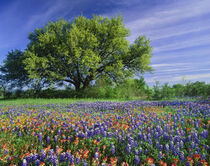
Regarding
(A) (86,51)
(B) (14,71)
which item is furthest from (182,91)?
(B) (14,71)

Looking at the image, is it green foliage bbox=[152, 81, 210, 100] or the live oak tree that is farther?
the live oak tree

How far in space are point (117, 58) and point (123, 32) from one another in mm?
4393

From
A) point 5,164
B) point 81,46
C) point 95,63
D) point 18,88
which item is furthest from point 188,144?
point 18,88

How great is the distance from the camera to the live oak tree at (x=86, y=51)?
21.6m

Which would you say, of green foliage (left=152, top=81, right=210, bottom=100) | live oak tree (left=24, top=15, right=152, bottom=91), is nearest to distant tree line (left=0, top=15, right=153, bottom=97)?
live oak tree (left=24, top=15, right=152, bottom=91)

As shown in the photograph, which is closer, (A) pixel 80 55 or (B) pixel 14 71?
(A) pixel 80 55

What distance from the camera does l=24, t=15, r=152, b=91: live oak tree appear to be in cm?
2156

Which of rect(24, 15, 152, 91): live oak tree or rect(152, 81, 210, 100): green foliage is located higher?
rect(24, 15, 152, 91): live oak tree

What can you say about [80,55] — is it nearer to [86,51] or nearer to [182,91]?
[86,51]

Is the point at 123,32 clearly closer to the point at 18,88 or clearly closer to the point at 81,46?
Answer: the point at 81,46

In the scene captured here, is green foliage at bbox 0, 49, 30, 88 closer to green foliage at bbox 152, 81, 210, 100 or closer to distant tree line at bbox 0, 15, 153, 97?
distant tree line at bbox 0, 15, 153, 97

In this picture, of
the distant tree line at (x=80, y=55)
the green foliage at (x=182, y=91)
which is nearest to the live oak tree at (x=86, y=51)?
the distant tree line at (x=80, y=55)

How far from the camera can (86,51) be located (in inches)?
827

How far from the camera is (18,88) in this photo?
2783cm
